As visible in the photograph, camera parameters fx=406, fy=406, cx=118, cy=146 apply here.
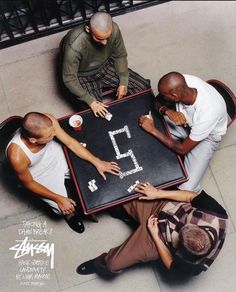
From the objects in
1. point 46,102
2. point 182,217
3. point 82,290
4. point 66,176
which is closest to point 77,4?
point 46,102

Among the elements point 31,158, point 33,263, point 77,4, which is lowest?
point 33,263

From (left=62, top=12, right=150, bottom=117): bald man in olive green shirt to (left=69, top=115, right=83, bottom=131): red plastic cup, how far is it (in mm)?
140

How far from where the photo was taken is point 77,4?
178 inches

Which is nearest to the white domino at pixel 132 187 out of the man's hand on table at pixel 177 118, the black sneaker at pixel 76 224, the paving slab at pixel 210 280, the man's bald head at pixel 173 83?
the man's hand on table at pixel 177 118

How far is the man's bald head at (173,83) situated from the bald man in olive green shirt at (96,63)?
20.8 inches

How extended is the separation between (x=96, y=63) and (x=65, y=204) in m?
1.25

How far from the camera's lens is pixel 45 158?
3.28m

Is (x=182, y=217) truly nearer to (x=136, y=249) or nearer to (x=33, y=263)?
(x=136, y=249)

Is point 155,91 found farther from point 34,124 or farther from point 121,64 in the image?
point 34,124

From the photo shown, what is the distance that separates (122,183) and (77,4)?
2387mm

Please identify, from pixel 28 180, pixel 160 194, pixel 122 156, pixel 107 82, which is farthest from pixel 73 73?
pixel 160 194

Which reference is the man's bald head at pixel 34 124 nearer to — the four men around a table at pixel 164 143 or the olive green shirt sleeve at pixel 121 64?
the four men around a table at pixel 164 143

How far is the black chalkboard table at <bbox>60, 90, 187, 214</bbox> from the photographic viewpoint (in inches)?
122

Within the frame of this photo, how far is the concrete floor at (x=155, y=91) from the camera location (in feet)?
12.4
